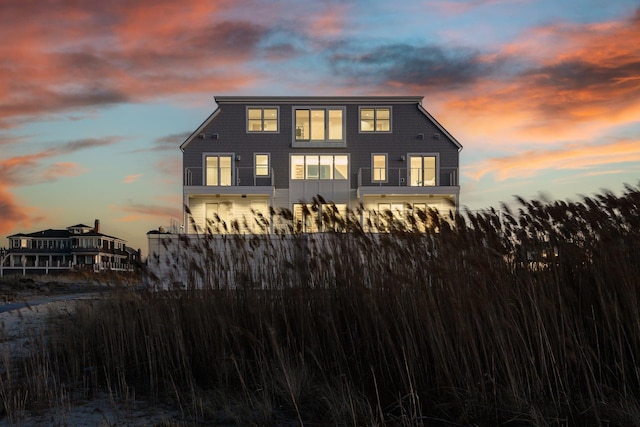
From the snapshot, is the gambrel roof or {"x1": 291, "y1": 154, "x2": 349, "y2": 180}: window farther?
{"x1": 291, "y1": 154, "x2": 349, "y2": 180}: window

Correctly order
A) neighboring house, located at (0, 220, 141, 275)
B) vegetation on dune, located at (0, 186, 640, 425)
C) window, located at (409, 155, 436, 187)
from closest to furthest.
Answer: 1. vegetation on dune, located at (0, 186, 640, 425)
2. window, located at (409, 155, 436, 187)
3. neighboring house, located at (0, 220, 141, 275)

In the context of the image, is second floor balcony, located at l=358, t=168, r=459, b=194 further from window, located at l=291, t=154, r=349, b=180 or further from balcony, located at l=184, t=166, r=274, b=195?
balcony, located at l=184, t=166, r=274, b=195

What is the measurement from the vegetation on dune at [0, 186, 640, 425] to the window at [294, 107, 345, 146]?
29803 mm

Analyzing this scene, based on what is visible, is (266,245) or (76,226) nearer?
(266,245)

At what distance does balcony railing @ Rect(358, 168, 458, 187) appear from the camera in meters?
36.0

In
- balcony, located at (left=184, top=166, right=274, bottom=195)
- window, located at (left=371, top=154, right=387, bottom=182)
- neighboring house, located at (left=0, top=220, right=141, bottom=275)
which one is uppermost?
window, located at (left=371, top=154, right=387, bottom=182)

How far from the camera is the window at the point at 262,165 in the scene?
3619cm

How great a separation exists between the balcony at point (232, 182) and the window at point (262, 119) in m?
2.28

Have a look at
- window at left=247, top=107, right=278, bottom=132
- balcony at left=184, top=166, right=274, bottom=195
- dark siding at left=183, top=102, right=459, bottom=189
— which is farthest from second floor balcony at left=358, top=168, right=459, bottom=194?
window at left=247, top=107, right=278, bottom=132

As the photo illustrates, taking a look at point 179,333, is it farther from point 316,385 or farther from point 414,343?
point 414,343

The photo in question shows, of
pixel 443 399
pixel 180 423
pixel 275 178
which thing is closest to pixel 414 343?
pixel 443 399

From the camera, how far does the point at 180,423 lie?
17.0ft

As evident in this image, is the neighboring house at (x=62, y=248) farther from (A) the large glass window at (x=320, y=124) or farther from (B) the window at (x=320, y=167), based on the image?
(A) the large glass window at (x=320, y=124)

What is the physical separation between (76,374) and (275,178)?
30.0m
